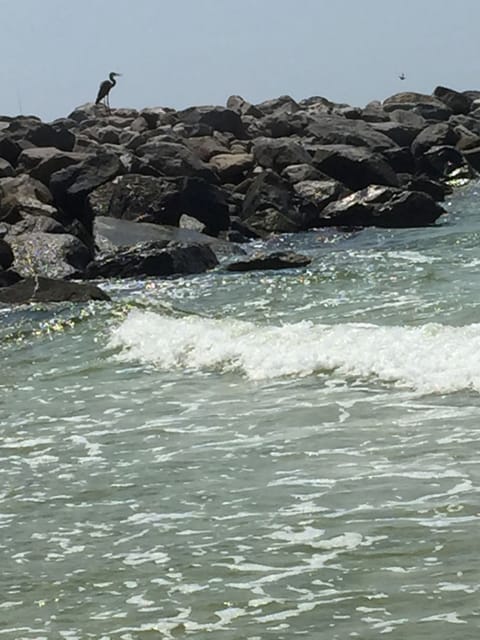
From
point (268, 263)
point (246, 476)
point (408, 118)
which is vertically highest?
point (408, 118)

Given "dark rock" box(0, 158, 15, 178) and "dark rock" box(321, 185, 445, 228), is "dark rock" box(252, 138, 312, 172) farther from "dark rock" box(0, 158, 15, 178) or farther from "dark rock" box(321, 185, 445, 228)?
"dark rock" box(0, 158, 15, 178)

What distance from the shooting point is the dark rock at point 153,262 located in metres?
15.6

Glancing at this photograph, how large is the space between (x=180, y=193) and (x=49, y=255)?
11.7 ft

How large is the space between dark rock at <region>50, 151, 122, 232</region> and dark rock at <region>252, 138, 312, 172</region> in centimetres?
496

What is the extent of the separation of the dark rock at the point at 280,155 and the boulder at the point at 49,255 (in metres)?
8.22

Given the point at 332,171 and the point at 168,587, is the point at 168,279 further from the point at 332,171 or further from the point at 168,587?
the point at 168,587

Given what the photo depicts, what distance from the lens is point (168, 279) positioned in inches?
605

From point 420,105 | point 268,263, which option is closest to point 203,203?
point 268,263

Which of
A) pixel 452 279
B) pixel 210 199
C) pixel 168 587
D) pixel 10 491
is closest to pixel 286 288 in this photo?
pixel 452 279

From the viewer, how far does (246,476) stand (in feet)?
19.6

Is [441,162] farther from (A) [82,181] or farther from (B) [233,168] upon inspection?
(A) [82,181]

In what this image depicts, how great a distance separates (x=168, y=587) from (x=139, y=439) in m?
2.58

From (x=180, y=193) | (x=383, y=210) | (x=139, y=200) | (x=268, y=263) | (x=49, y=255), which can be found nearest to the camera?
(x=268, y=263)

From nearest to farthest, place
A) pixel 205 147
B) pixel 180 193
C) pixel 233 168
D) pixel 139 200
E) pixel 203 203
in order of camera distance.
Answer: pixel 139 200 → pixel 180 193 → pixel 203 203 → pixel 233 168 → pixel 205 147
